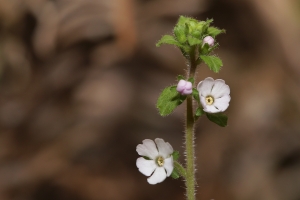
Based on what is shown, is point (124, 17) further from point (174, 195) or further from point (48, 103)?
point (174, 195)

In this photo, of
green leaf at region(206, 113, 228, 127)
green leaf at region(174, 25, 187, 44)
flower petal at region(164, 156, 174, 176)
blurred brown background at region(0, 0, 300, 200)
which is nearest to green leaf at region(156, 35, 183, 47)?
green leaf at region(174, 25, 187, 44)

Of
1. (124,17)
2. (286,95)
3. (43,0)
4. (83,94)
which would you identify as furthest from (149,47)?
(286,95)

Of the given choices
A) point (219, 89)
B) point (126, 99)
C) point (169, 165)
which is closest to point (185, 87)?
point (219, 89)

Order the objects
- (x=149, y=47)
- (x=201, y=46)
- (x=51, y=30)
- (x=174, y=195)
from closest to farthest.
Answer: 1. (x=201, y=46)
2. (x=174, y=195)
3. (x=51, y=30)
4. (x=149, y=47)

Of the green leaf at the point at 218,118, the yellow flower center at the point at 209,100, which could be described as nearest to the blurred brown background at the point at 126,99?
the green leaf at the point at 218,118

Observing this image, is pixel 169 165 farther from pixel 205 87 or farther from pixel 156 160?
pixel 205 87

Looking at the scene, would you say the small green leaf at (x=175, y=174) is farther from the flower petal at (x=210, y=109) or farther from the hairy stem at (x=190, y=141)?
the flower petal at (x=210, y=109)

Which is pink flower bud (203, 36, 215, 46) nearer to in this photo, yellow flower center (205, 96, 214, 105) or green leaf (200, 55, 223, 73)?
green leaf (200, 55, 223, 73)
